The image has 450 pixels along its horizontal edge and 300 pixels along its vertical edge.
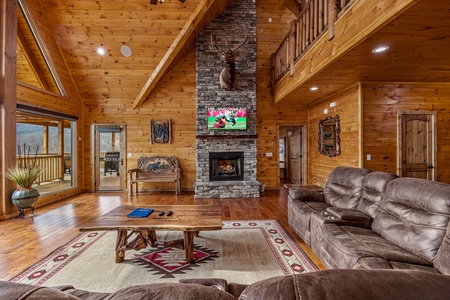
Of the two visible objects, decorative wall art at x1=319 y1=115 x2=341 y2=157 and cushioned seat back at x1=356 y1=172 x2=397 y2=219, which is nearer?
cushioned seat back at x1=356 y1=172 x2=397 y2=219

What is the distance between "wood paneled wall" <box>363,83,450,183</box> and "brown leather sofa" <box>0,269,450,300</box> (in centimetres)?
449

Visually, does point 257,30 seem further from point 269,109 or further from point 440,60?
point 440,60

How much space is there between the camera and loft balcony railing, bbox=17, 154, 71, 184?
7719mm

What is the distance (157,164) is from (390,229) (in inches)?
236

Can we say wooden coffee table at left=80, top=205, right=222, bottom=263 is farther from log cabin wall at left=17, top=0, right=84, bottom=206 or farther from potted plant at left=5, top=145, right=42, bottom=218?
log cabin wall at left=17, top=0, right=84, bottom=206

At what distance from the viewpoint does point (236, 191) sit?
6.01 m

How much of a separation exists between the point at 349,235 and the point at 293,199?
1373 millimetres

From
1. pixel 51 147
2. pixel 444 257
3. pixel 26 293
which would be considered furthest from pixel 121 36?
pixel 444 257

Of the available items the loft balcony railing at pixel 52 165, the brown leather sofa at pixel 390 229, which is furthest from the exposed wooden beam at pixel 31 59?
the brown leather sofa at pixel 390 229

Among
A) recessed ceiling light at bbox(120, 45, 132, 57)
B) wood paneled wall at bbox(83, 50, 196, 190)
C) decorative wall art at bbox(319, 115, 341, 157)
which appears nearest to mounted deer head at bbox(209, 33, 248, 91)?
wood paneled wall at bbox(83, 50, 196, 190)

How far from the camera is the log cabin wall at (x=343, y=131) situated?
4.56 meters

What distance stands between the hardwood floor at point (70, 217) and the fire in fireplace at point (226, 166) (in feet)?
2.92

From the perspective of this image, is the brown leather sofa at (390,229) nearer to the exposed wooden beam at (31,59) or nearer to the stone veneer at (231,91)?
the stone veneer at (231,91)

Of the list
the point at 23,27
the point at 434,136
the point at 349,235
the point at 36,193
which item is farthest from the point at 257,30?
the point at 36,193
